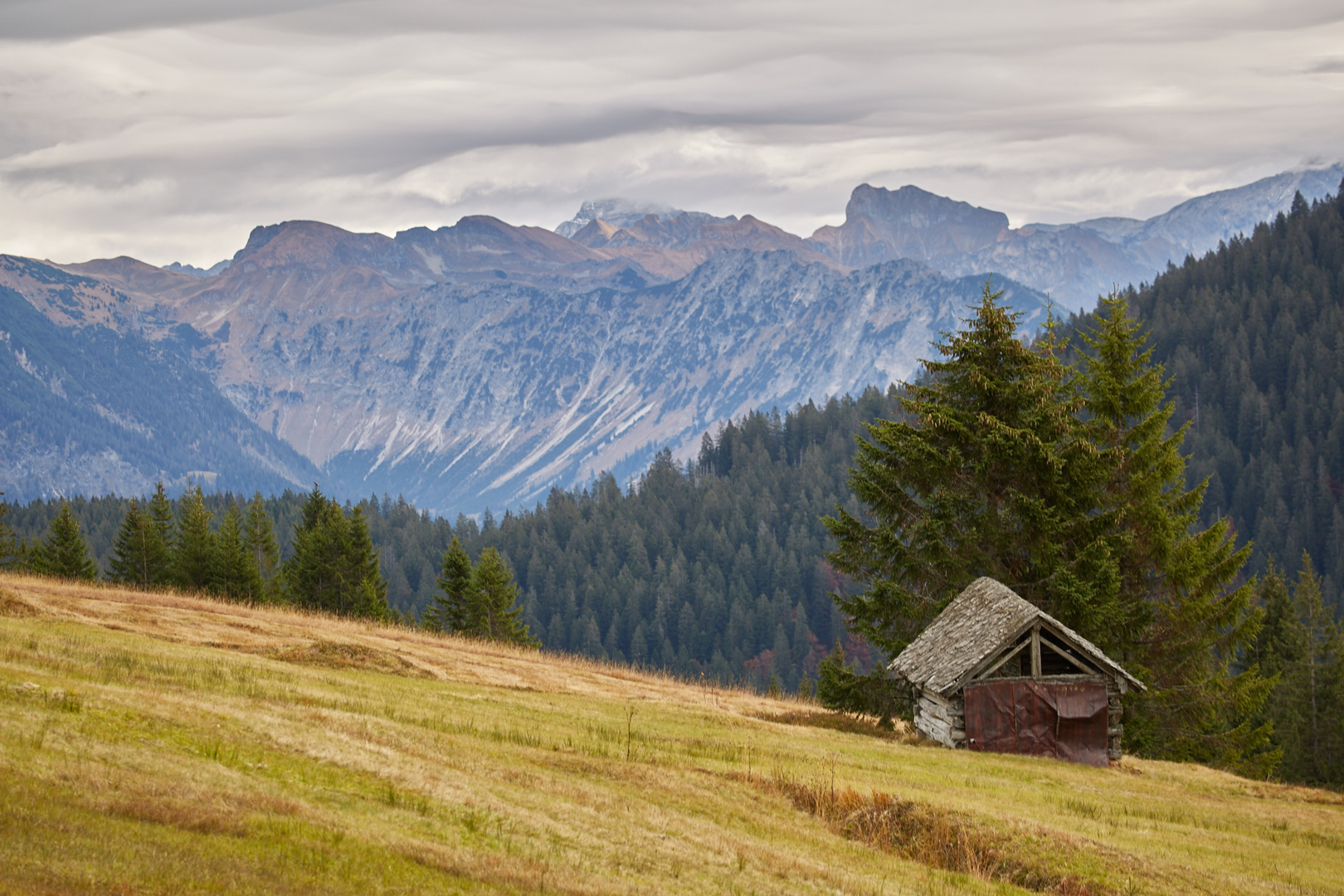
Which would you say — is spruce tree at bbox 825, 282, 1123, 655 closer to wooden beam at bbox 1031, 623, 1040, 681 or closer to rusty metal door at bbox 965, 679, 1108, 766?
wooden beam at bbox 1031, 623, 1040, 681

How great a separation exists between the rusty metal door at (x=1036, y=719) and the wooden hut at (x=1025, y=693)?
2cm

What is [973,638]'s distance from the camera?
29.0 m

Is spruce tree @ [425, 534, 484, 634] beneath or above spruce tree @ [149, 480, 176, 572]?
beneath

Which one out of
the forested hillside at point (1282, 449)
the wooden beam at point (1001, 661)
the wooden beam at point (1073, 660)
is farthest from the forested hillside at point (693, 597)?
the wooden beam at point (1001, 661)

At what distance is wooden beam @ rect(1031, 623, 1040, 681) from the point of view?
2869 cm

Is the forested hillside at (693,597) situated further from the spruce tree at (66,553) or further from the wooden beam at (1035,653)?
the wooden beam at (1035,653)

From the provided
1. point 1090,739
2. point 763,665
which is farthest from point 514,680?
point 763,665

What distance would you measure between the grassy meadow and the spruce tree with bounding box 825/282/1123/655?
6153 millimetres

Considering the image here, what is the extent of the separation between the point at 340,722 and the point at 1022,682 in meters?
18.6

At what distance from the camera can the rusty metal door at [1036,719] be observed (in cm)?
2859

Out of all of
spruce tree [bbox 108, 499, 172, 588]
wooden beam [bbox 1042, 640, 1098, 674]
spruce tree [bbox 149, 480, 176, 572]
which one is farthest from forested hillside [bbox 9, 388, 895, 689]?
wooden beam [bbox 1042, 640, 1098, 674]

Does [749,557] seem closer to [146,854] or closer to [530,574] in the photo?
[530,574]

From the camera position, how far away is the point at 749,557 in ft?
611

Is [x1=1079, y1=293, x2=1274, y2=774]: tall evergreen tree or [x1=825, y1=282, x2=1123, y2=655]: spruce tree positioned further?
[x1=1079, y1=293, x2=1274, y2=774]: tall evergreen tree
